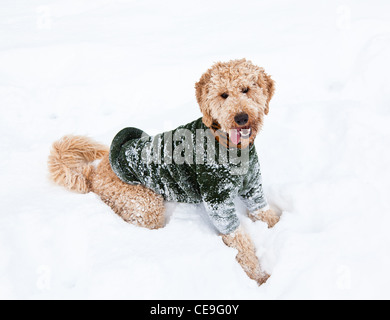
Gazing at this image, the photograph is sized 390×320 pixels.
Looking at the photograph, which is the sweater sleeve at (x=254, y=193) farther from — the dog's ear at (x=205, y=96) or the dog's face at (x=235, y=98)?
the dog's ear at (x=205, y=96)

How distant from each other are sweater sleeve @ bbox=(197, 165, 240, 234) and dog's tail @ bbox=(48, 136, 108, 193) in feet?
3.98

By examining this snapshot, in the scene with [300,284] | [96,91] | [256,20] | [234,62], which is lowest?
[300,284]

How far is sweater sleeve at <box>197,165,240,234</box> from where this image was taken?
7.60 feet

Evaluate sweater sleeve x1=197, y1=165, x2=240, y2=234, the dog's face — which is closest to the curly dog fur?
the dog's face

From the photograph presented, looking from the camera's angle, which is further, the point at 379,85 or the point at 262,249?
the point at 379,85

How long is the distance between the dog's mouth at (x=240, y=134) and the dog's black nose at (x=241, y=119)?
0.06 metres

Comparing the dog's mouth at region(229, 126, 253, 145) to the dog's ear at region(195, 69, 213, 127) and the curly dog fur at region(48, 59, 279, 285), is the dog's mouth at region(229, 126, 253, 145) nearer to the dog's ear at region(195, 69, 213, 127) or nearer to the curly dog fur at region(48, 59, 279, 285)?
the curly dog fur at region(48, 59, 279, 285)

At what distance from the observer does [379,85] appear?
3.57 metres

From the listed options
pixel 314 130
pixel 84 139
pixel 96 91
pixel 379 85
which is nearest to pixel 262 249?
pixel 314 130

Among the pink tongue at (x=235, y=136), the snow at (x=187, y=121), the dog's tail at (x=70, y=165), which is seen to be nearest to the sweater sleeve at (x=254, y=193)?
the snow at (x=187, y=121)

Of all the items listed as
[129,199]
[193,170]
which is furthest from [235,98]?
[129,199]
